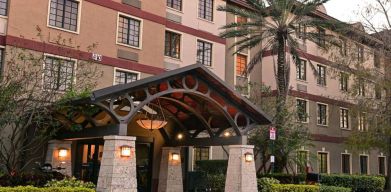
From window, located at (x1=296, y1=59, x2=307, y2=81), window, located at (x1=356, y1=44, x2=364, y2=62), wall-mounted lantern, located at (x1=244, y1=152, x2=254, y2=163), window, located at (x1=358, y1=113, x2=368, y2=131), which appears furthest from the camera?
window, located at (x1=296, y1=59, x2=307, y2=81)

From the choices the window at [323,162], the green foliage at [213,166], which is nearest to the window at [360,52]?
the window at [323,162]

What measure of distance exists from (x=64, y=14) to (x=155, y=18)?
5.18m

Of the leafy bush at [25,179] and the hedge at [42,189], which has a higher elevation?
the leafy bush at [25,179]

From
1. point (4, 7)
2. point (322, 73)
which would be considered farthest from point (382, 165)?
point (4, 7)

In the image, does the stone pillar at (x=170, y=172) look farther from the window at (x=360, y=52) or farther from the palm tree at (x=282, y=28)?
the window at (x=360, y=52)

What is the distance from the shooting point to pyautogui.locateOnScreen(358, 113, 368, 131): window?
29.2 m

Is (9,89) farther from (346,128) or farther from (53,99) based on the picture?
(346,128)

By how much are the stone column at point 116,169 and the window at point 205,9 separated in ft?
50.4

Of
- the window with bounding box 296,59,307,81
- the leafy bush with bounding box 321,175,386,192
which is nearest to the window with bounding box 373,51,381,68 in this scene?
the window with bounding box 296,59,307,81

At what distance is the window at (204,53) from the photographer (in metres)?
27.2

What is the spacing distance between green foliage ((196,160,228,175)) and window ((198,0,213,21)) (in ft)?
29.0

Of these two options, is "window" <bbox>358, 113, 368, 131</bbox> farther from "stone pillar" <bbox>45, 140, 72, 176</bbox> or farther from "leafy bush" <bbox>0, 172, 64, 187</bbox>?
"leafy bush" <bbox>0, 172, 64, 187</bbox>

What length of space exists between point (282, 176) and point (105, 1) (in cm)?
1262

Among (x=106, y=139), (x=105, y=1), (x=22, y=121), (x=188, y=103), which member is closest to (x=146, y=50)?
(x=105, y=1)
